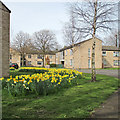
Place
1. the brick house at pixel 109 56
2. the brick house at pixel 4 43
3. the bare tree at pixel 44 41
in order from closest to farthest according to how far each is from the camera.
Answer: the brick house at pixel 4 43 < the brick house at pixel 109 56 < the bare tree at pixel 44 41

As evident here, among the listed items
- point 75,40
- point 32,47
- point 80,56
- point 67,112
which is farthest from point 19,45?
point 67,112

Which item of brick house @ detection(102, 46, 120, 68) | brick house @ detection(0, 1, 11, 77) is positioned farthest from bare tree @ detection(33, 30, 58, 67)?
brick house @ detection(0, 1, 11, 77)

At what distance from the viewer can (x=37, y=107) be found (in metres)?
4.07

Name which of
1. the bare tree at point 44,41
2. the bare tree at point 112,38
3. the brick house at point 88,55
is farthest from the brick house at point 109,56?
the bare tree at point 44,41

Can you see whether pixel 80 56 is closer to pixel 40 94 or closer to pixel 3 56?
pixel 3 56

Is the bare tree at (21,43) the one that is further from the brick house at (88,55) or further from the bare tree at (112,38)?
the bare tree at (112,38)

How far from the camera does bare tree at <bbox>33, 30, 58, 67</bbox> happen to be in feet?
132

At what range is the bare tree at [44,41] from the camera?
40.3m

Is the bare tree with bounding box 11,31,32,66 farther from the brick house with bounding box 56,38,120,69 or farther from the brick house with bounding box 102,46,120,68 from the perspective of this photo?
the brick house with bounding box 102,46,120,68

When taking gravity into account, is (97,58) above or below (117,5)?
below

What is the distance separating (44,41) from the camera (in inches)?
1610

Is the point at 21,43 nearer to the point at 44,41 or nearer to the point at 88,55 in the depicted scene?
the point at 44,41

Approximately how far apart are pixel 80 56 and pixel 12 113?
3116cm

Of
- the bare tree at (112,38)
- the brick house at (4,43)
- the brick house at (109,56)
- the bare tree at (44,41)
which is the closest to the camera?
the brick house at (4,43)
